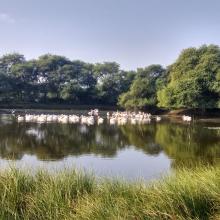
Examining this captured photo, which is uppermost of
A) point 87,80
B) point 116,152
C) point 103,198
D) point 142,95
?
point 87,80

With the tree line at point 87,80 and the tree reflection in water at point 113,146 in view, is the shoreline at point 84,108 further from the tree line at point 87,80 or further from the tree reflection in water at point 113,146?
the tree reflection in water at point 113,146

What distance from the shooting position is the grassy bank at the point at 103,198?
5.84 m

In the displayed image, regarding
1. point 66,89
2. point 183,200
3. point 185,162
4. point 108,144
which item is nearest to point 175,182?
point 183,200

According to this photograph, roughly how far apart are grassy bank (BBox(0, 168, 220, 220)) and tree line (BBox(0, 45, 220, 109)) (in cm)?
4150

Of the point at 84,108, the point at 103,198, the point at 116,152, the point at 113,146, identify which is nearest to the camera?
the point at 103,198

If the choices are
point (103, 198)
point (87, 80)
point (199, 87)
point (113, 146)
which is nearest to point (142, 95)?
point (199, 87)

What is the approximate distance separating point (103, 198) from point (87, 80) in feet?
210

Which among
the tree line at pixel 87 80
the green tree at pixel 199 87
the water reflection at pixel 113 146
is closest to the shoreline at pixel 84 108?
the tree line at pixel 87 80

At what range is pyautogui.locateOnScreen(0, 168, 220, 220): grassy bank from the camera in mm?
5844

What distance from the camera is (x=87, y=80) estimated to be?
70062mm

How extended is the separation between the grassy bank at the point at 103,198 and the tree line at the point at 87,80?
41.5 meters

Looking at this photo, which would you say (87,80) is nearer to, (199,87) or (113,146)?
(199,87)

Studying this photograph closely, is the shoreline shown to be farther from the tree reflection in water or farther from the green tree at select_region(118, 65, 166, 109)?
the tree reflection in water

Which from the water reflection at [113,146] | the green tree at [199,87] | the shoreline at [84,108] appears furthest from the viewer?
the shoreline at [84,108]
